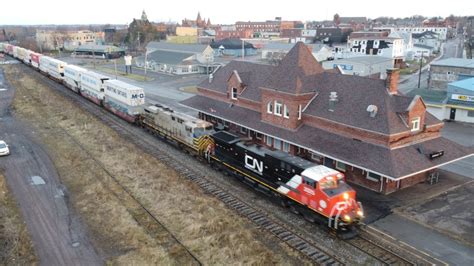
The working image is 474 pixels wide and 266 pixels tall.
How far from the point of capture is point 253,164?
3092 centimetres

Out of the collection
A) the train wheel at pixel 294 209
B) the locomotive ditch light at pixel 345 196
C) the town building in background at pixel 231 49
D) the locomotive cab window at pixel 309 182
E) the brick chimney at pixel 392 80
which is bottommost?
the train wheel at pixel 294 209

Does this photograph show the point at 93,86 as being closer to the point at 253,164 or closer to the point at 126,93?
the point at 126,93

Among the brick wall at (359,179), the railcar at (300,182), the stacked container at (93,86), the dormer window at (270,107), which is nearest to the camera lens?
the railcar at (300,182)

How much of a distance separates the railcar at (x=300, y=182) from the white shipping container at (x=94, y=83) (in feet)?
111

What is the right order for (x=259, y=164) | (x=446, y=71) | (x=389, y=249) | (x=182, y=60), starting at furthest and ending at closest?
(x=182, y=60)
(x=446, y=71)
(x=259, y=164)
(x=389, y=249)

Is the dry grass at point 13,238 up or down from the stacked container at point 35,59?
down

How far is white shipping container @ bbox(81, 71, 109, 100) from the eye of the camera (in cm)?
5962

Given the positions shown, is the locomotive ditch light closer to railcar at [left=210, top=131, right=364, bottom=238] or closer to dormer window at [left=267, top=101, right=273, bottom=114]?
railcar at [left=210, top=131, right=364, bottom=238]

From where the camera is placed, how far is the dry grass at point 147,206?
22312 millimetres

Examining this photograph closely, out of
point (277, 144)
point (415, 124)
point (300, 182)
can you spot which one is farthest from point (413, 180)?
point (277, 144)

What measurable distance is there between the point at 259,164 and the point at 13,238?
17.9m

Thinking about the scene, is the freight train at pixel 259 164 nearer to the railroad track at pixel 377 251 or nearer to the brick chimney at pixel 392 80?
the railroad track at pixel 377 251

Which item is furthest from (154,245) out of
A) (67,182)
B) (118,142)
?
(118,142)

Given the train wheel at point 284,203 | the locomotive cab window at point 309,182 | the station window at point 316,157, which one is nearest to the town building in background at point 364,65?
the station window at point 316,157
